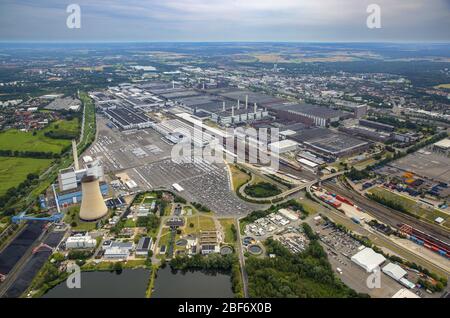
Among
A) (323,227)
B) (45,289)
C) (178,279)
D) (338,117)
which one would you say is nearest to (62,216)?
(45,289)

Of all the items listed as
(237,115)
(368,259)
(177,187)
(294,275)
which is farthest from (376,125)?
(294,275)

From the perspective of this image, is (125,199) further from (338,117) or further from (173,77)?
(173,77)

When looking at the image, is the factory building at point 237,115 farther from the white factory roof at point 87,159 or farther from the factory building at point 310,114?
the white factory roof at point 87,159

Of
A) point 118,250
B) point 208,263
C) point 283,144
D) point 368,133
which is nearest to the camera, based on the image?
point 208,263

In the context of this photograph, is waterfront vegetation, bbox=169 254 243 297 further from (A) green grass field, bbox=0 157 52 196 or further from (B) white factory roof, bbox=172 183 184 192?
(A) green grass field, bbox=0 157 52 196

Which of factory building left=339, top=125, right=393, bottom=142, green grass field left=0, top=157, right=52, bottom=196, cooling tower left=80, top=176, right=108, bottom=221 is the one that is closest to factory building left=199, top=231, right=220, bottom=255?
cooling tower left=80, top=176, right=108, bottom=221

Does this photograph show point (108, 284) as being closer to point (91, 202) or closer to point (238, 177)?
point (91, 202)
